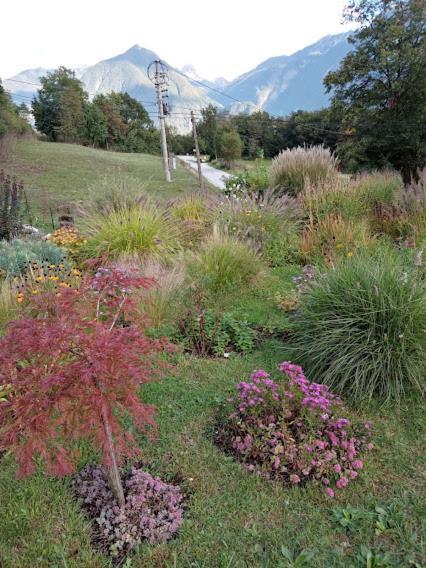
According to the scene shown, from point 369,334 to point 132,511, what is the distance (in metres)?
1.87

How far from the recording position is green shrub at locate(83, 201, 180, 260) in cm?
544

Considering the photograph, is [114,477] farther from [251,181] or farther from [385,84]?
[385,84]

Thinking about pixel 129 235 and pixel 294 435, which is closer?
pixel 294 435

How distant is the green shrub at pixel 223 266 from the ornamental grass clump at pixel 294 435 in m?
2.24

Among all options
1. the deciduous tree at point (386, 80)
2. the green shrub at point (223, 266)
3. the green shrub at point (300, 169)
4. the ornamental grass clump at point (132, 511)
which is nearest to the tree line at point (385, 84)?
the deciduous tree at point (386, 80)

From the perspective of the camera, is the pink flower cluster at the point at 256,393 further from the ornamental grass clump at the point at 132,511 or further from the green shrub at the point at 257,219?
the green shrub at the point at 257,219

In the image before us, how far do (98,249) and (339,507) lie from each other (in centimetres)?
435

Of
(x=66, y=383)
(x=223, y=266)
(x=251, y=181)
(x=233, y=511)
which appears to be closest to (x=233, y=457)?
(x=233, y=511)

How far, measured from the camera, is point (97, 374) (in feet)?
4.84

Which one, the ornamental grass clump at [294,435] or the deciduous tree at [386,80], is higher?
the deciduous tree at [386,80]

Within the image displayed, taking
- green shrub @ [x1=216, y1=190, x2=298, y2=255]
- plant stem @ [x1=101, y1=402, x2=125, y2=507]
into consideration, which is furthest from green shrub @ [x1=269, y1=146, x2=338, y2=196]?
plant stem @ [x1=101, y1=402, x2=125, y2=507]

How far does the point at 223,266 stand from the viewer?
15.8ft

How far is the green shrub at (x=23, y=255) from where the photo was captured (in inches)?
196

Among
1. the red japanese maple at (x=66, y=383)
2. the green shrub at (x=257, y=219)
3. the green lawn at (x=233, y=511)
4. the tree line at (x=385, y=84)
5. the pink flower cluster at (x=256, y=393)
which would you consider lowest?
the green lawn at (x=233, y=511)
